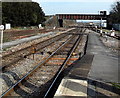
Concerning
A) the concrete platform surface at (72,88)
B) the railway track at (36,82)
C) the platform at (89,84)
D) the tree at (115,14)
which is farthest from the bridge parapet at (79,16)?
the concrete platform surface at (72,88)

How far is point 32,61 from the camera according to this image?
490 inches

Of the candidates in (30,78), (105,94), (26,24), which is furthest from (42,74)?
(26,24)

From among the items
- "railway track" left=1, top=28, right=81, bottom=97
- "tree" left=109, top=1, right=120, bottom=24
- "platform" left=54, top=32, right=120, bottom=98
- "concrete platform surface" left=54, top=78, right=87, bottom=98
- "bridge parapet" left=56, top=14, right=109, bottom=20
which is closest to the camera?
"concrete platform surface" left=54, top=78, right=87, bottom=98

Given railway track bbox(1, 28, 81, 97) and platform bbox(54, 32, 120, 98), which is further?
railway track bbox(1, 28, 81, 97)

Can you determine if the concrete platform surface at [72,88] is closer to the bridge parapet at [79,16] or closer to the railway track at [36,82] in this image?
the railway track at [36,82]

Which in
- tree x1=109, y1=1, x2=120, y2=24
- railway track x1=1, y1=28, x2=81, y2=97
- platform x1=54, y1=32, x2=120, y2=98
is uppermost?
tree x1=109, y1=1, x2=120, y2=24

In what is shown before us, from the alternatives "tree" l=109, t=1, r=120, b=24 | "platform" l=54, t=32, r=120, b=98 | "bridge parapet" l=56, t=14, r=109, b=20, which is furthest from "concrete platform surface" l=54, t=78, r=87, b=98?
"bridge parapet" l=56, t=14, r=109, b=20

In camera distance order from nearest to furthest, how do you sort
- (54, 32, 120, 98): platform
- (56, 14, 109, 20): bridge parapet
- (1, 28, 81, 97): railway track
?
(54, 32, 120, 98): platform, (1, 28, 81, 97): railway track, (56, 14, 109, 20): bridge parapet

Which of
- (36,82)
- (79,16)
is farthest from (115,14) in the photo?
(36,82)

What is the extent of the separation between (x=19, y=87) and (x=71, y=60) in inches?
237

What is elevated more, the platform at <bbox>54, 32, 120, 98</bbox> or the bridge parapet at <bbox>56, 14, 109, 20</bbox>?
the bridge parapet at <bbox>56, 14, 109, 20</bbox>

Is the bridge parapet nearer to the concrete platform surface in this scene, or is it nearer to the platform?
the platform

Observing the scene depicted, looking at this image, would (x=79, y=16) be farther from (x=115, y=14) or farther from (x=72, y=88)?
(x=72, y=88)

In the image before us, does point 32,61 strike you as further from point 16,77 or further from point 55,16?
point 55,16
